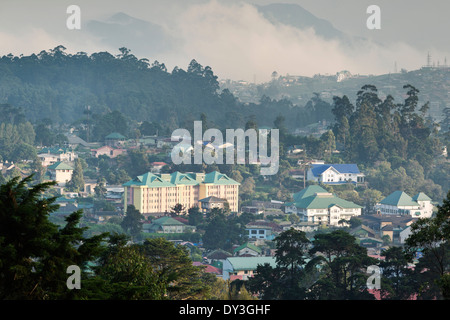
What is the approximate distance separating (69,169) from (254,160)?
11273mm

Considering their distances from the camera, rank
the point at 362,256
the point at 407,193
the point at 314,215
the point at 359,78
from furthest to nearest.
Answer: the point at 359,78 < the point at 407,193 < the point at 314,215 < the point at 362,256

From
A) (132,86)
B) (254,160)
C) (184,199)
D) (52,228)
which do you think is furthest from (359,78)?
(52,228)

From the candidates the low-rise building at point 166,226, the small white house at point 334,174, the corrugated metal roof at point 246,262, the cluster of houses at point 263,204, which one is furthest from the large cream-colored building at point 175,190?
the corrugated metal roof at point 246,262

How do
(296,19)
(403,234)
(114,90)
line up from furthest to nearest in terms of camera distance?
(296,19) < (114,90) < (403,234)

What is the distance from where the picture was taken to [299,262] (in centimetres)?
2302

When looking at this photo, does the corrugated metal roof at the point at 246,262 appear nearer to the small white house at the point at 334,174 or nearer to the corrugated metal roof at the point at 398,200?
the corrugated metal roof at the point at 398,200

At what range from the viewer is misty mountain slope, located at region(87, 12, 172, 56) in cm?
9912

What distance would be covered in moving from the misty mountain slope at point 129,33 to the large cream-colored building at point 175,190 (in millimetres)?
46627

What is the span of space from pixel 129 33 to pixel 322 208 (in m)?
55.5

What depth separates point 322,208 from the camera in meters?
49.8

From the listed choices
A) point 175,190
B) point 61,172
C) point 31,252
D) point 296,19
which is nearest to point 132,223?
point 175,190

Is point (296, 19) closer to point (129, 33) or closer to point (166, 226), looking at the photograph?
point (129, 33)

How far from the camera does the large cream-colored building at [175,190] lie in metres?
50.8
